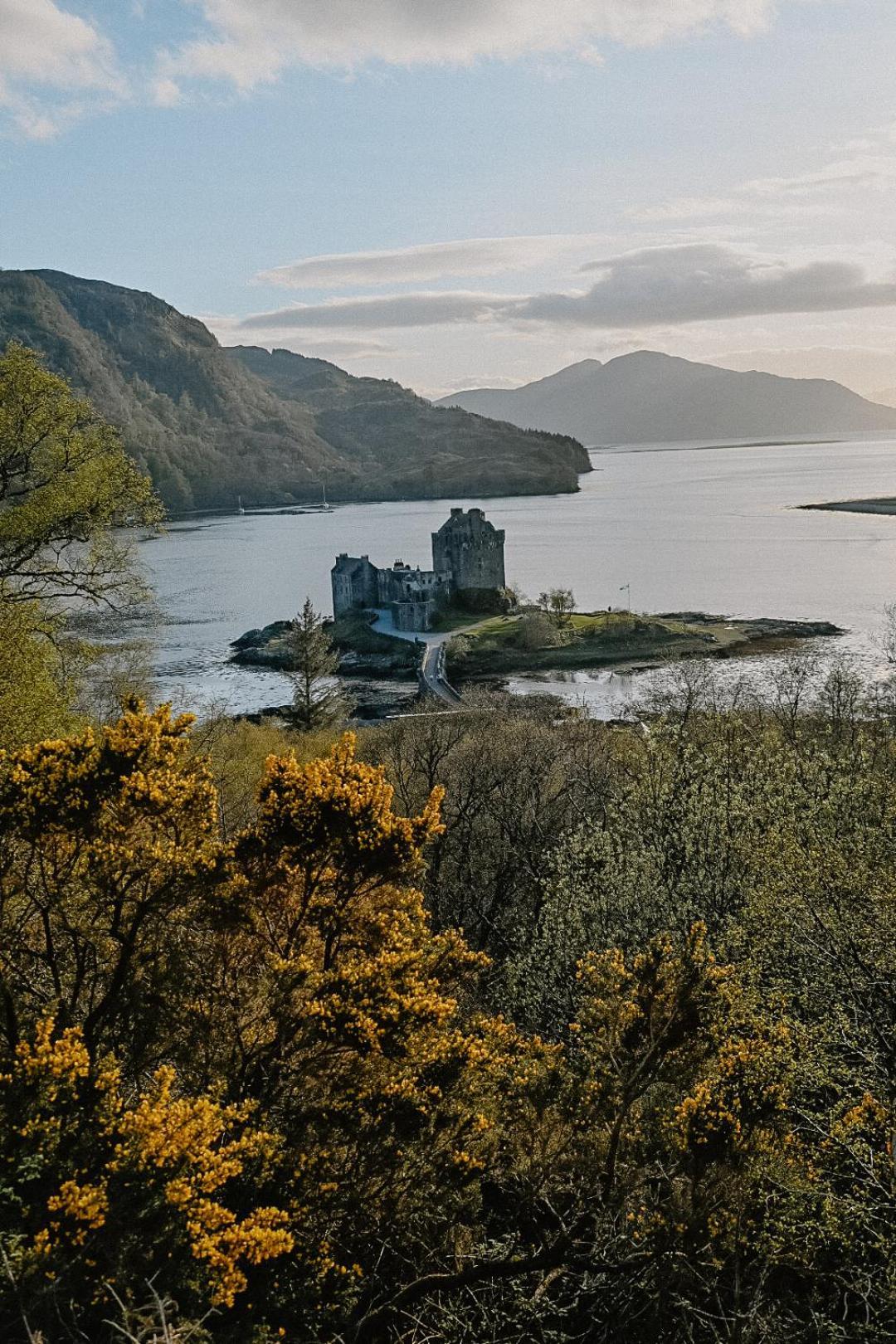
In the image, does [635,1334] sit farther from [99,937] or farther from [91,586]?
[91,586]

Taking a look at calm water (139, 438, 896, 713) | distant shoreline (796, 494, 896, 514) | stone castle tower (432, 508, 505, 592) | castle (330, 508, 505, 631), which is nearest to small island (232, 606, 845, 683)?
calm water (139, 438, 896, 713)

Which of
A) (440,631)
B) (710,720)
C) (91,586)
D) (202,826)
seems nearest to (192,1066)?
(202,826)

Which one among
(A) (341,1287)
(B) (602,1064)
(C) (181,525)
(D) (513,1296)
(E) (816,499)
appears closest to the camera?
(A) (341,1287)

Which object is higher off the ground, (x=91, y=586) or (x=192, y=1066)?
(x=91, y=586)

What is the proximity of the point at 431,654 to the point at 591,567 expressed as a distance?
45.5 meters

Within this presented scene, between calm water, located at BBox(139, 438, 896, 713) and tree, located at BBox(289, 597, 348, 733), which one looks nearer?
tree, located at BBox(289, 597, 348, 733)

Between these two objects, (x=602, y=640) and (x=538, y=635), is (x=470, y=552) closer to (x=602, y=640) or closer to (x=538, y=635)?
(x=538, y=635)

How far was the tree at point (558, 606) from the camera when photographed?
80.0 meters

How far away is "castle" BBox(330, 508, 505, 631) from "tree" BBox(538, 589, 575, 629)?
545 cm

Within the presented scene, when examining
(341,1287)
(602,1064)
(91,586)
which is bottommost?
(341,1287)

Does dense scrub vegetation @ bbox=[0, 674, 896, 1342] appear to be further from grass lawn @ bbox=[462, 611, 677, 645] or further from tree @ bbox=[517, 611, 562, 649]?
grass lawn @ bbox=[462, 611, 677, 645]

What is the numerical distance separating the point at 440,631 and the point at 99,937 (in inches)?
2845

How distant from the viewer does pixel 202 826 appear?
912cm

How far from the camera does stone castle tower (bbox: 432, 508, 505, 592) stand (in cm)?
8725
